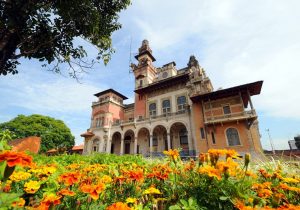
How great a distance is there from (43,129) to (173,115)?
30527 millimetres

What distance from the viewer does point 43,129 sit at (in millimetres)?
37281

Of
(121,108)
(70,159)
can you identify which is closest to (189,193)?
(70,159)

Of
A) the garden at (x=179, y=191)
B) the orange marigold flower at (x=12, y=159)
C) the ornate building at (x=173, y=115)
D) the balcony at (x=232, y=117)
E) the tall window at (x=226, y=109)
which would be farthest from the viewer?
the tall window at (x=226, y=109)

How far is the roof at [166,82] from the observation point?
83.4 feet

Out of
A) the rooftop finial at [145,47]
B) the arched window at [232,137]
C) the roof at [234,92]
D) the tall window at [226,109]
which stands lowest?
the arched window at [232,137]

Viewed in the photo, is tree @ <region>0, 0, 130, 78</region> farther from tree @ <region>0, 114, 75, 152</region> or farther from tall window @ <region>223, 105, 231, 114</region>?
tree @ <region>0, 114, 75, 152</region>

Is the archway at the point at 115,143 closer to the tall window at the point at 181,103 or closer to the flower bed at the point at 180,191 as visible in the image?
the tall window at the point at 181,103

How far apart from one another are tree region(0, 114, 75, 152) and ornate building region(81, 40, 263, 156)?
1226 centimetres

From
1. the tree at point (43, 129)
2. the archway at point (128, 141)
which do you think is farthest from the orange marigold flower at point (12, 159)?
the tree at point (43, 129)

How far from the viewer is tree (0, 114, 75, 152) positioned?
35.8m

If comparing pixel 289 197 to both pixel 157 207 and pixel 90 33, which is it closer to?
pixel 157 207

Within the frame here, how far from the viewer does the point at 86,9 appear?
7527 mm

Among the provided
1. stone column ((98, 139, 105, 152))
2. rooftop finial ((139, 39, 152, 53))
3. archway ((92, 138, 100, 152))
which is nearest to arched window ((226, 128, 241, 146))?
stone column ((98, 139, 105, 152))

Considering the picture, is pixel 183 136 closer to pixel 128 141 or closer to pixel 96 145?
pixel 128 141
